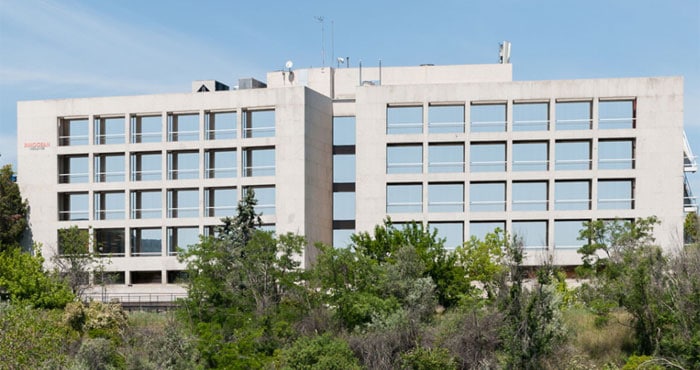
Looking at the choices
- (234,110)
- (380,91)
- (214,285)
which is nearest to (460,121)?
(380,91)

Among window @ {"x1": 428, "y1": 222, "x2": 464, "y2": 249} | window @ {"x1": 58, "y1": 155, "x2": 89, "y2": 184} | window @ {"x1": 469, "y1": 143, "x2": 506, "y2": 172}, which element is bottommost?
window @ {"x1": 428, "y1": 222, "x2": 464, "y2": 249}

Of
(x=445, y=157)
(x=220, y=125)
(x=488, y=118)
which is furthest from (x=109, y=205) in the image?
(x=488, y=118)

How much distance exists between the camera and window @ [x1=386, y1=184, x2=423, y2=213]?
59281 millimetres

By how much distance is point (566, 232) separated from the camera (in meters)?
58.3

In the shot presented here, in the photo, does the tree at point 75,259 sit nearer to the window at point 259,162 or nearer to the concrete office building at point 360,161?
the concrete office building at point 360,161

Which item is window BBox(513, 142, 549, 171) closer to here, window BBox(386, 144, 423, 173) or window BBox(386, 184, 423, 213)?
window BBox(386, 144, 423, 173)

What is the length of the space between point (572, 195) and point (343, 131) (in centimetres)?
1522

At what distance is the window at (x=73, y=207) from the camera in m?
63.0

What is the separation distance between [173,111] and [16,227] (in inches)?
483

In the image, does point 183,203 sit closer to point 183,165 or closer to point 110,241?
point 183,165

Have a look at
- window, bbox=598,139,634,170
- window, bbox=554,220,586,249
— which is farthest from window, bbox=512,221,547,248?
window, bbox=598,139,634,170

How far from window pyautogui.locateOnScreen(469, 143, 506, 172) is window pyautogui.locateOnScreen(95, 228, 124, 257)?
74.2 feet

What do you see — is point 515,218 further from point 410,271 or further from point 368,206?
point 410,271

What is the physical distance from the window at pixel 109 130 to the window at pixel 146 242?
237 inches
